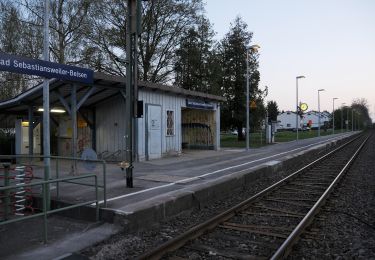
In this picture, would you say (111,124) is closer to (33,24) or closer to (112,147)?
(112,147)

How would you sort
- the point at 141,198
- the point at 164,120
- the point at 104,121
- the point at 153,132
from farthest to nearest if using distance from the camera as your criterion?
the point at 164,120
the point at 104,121
the point at 153,132
the point at 141,198

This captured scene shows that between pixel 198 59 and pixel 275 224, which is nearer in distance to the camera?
pixel 275 224

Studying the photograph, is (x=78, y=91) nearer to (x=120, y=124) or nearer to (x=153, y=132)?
(x=120, y=124)

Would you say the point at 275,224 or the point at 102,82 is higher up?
the point at 102,82

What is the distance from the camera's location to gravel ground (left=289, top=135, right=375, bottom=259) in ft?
19.8

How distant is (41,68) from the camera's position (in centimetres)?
795

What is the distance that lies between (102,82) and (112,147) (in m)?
3.66

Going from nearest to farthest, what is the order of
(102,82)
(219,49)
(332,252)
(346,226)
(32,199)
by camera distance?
1. (332,252)
2. (346,226)
3. (32,199)
4. (102,82)
5. (219,49)

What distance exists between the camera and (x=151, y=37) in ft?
112

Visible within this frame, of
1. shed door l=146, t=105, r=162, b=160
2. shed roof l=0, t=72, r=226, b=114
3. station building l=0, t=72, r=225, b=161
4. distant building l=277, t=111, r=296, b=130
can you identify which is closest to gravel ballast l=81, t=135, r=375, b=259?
shed roof l=0, t=72, r=226, b=114

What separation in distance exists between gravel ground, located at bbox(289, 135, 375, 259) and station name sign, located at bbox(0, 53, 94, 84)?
226 inches

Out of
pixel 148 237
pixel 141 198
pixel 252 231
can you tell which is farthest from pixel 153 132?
pixel 252 231

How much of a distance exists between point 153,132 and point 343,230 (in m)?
12.6

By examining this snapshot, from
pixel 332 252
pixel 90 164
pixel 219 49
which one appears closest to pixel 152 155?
pixel 90 164
